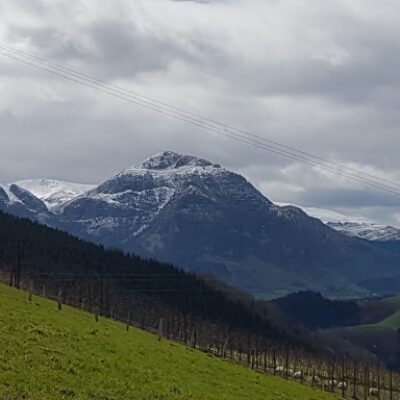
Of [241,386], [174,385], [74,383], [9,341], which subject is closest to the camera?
[74,383]

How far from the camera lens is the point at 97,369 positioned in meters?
51.2

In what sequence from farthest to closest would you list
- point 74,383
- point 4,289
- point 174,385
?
1. point 4,289
2. point 174,385
3. point 74,383

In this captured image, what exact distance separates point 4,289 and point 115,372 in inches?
2582

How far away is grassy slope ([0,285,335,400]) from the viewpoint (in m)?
43.7

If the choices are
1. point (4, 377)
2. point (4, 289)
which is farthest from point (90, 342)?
point (4, 289)

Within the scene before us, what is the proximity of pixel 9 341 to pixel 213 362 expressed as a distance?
101ft

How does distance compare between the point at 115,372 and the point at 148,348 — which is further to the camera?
the point at 148,348

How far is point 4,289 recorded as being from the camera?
370ft

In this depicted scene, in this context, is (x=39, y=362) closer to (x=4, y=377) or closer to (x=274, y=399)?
(x=4, y=377)

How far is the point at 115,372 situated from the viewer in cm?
5222

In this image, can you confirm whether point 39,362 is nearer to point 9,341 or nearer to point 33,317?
point 9,341

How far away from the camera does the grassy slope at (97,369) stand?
43656mm

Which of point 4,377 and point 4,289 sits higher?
point 4,289

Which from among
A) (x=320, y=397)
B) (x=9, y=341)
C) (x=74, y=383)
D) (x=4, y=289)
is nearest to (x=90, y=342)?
(x=9, y=341)
